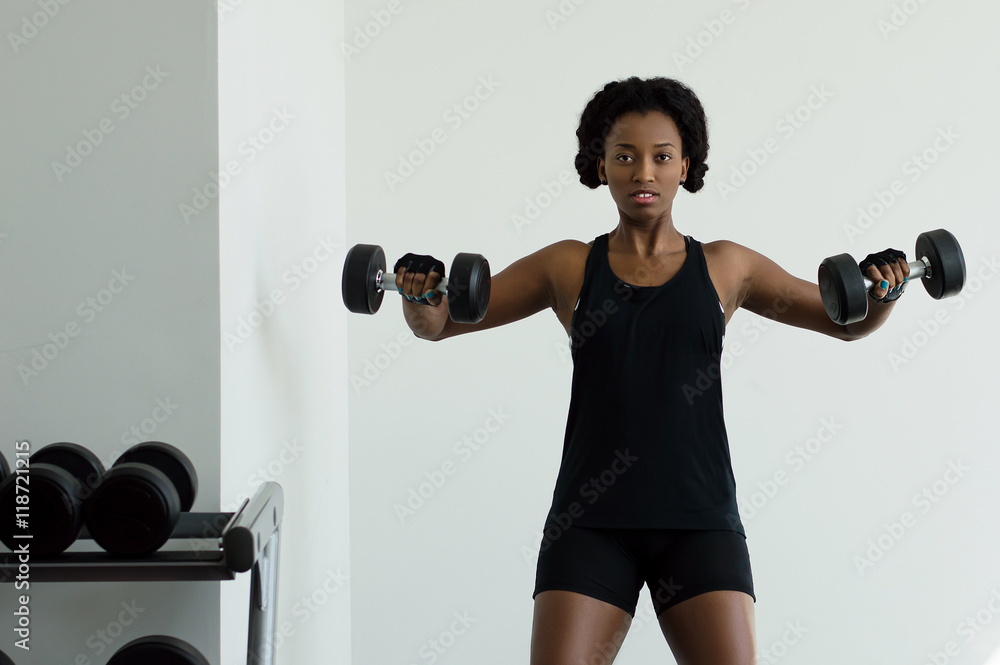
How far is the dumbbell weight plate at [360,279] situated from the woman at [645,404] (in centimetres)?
6

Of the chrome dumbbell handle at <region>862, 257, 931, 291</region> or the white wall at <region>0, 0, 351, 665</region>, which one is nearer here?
the white wall at <region>0, 0, 351, 665</region>

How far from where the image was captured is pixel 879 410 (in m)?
2.31

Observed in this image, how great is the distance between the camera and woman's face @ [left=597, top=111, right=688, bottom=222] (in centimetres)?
150

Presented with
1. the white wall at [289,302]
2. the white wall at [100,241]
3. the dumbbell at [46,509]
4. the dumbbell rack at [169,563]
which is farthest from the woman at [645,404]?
the dumbbell at [46,509]

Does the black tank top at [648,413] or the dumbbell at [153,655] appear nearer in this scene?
the dumbbell at [153,655]

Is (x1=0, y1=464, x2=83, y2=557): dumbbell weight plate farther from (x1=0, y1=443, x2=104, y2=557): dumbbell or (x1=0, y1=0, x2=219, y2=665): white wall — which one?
(x1=0, y1=0, x2=219, y2=665): white wall

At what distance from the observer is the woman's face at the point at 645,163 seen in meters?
1.50

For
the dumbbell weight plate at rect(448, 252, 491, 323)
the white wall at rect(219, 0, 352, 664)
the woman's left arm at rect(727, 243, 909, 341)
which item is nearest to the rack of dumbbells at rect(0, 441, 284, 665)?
the white wall at rect(219, 0, 352, 664)

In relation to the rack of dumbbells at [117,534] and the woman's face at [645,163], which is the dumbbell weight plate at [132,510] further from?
the woman's face at [645,163]

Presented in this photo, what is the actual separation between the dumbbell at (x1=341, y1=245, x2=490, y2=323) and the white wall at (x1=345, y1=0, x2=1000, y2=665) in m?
0.77

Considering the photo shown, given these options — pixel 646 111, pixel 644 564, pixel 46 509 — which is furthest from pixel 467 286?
pixel 46 509

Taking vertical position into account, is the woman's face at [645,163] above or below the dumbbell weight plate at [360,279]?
above

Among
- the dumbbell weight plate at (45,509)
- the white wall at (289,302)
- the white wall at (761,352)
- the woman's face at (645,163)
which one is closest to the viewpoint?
the dumbbell weight plate at (45,509)

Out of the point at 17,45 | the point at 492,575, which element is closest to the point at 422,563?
the point at 492,575
